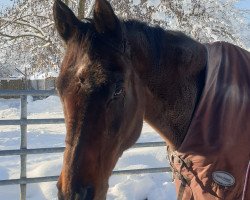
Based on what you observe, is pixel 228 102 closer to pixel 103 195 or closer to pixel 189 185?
pixel 189 185

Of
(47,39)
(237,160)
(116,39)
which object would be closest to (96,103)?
(116,39)

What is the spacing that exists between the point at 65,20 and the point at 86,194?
91cm

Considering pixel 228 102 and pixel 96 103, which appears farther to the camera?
pixel 228 102

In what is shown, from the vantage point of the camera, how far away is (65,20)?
2027 millimetres

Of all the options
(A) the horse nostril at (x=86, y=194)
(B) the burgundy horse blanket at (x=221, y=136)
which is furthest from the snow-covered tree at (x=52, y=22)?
(A) the horse nostril at (x=86, y=194)

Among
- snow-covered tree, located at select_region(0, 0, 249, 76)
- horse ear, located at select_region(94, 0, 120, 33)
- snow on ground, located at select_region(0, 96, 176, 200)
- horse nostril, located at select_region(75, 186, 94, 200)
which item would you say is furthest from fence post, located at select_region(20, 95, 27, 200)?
snow-covered tree, located at select_region(0, 0, 249, 76)

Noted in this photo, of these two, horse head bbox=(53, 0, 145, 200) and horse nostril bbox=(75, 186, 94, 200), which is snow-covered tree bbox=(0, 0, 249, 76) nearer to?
horse head bbox=(53, 0, 145, 200)

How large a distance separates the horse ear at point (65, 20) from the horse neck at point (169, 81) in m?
0.30

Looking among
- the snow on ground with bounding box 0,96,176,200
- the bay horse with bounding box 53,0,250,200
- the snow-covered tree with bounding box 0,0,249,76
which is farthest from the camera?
the snow-covered tree with bounding box 0,0,249,76

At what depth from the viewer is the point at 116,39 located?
1907mm

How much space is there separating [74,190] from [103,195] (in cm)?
19

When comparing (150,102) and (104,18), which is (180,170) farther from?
(104,18)

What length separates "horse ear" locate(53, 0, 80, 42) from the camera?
6.55 ft

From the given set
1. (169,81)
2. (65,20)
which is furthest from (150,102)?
(65,20)
